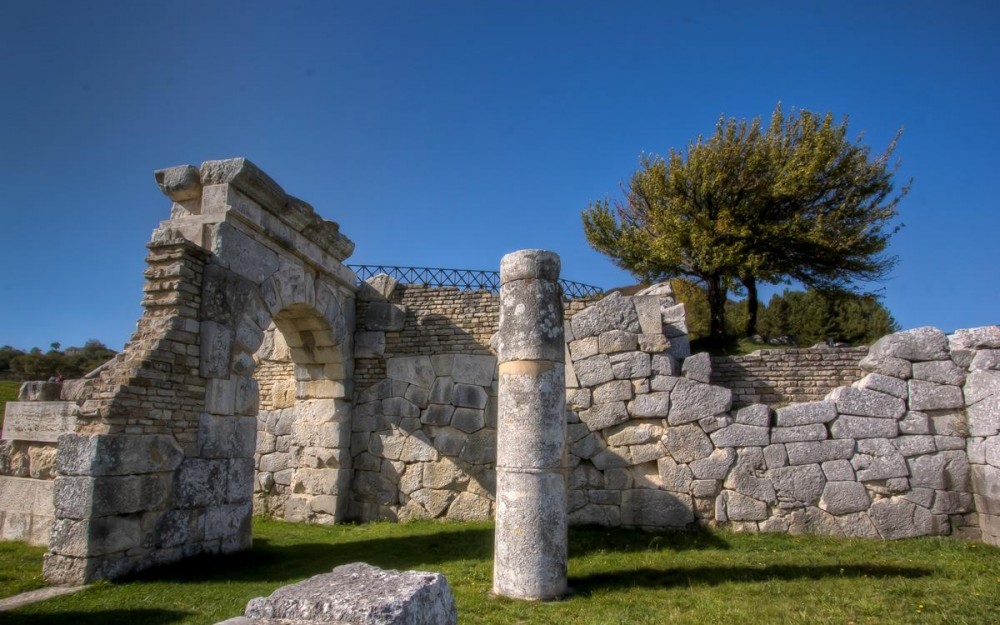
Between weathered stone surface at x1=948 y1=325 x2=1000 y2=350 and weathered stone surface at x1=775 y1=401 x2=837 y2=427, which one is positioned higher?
weathered stone surface at x1=948 y1=325 x2=1000 y2=350

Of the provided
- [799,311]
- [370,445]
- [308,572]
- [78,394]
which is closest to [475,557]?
[308,572]

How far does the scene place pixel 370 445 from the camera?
11.3 m

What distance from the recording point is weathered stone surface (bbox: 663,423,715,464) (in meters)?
9.25

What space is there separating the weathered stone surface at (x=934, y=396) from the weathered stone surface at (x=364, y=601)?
7732 millimetres

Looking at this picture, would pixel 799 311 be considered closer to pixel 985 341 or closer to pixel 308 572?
pixel 985 341

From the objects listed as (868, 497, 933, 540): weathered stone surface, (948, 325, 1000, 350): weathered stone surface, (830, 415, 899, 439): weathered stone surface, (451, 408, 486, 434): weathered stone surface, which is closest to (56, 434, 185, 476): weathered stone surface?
(451, 408, 486, 434): weathered stone surface

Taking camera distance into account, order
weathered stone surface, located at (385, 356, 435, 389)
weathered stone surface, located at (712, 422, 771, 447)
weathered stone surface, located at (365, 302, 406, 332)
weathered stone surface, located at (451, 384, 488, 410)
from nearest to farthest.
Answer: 1. weathered stone surface, located at (712, 422, 771, 447)
2. weathered stone surface, located at (451, 384, 488, 410)
3. weathered stone surface, located at (385, 356, 435, 389)
4. weathered stone surface, located at (365, 302, 406, 332)

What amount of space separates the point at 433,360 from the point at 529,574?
5.54 meters

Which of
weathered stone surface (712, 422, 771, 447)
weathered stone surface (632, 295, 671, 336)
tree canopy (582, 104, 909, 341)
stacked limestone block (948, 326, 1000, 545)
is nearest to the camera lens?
stacked limestone block (948, 326, 1000, 545)

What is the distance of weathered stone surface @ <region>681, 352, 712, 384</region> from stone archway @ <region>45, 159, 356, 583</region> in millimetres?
6046

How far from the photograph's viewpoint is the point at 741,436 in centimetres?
910

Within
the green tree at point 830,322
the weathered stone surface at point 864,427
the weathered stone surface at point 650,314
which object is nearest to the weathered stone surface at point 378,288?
the weathered stone surface at point 650,314

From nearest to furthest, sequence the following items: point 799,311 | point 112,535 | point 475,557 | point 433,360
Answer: point 112,535 → point 475,557 → point 433,360 → point 799,311

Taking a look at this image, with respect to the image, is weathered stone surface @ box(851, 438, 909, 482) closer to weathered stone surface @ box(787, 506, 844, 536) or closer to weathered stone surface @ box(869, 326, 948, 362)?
weathered stone surface @ box(787, 506, 844, 536)
